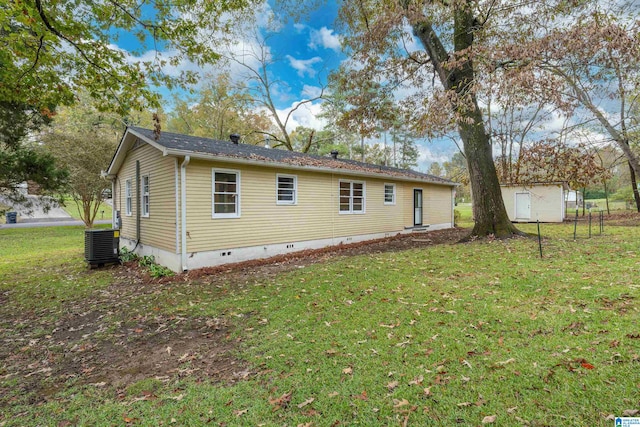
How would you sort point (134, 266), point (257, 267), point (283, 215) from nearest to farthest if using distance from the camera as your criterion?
point (257, 267) → point (134, 266) → point (283, 215)

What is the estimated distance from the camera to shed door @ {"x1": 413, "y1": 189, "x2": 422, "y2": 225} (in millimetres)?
15227

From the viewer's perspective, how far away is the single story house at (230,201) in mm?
7795

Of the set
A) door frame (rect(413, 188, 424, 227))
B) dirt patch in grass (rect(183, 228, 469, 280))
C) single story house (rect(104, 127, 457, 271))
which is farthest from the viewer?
door frame (rect(413, 188, 424, 227))

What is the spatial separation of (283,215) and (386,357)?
703 cm

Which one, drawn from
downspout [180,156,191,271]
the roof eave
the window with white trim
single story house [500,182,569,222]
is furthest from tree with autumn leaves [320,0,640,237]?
single story house [500,182,569,222]

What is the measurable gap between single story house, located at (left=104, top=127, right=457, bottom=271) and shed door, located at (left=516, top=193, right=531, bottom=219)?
11449 mm

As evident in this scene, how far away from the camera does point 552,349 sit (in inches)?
117

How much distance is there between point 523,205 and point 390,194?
11.9 metres

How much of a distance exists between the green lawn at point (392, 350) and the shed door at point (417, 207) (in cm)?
879

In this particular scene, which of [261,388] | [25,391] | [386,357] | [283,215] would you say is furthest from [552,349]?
[283,215]

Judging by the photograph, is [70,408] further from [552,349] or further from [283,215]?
[283,215]

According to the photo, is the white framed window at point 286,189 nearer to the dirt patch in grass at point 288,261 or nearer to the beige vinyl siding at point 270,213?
the beige vinyl siding at point 270,213

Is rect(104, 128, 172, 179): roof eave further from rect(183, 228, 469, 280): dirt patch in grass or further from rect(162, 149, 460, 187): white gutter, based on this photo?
rect(183, 228, 469, 280): dirt patch in grass

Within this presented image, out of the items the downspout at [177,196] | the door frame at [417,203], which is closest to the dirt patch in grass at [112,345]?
the downspout at [177,196]
